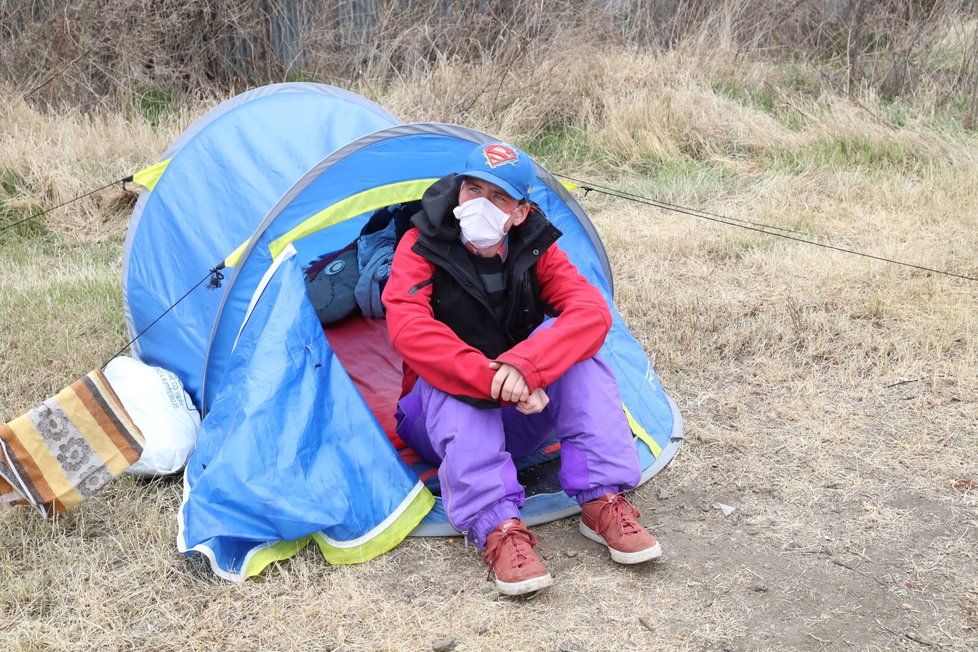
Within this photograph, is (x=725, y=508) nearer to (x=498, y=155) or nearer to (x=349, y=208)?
(x=498, y=155)

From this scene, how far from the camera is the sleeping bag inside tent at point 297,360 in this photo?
2.91 metres

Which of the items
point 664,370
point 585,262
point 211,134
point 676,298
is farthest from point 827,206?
point 211,134

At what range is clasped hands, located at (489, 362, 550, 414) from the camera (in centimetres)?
288

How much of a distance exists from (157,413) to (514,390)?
53.7 inches

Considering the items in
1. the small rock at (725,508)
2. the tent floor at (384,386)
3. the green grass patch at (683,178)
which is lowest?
the green grass patch at (683,178)

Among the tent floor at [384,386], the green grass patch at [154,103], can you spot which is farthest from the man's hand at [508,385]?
the green grass patch at [154,103]

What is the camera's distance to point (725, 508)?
329 centimetres

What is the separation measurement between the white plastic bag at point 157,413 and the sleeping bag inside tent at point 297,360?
11 centimetres

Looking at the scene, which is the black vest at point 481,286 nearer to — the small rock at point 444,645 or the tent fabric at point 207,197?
the small rock at point 444,645

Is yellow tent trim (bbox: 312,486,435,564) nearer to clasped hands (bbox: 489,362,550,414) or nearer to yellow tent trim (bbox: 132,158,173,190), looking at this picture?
clasped hands (bbox: 489,362,550,414)

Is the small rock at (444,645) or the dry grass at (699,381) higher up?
the small rock at (444,645)

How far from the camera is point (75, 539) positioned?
9.99ft

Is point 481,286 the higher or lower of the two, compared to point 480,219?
lower

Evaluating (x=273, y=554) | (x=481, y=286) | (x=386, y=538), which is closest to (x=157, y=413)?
(x=273, y=554)
